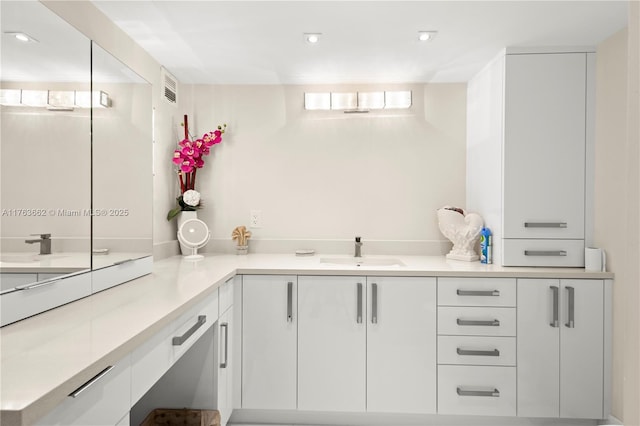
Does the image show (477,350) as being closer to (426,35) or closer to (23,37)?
(426,35)

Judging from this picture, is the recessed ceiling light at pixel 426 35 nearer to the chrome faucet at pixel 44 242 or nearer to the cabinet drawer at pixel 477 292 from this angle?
the cabinet drawer at pixel 477 292

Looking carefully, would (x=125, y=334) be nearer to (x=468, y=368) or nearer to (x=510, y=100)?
(x=468, y=368)


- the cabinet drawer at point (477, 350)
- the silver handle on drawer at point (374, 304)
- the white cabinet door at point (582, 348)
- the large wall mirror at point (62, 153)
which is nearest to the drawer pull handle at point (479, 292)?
the cabinet drawer at point (477, 350)

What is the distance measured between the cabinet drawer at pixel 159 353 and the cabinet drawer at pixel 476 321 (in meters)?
1.33

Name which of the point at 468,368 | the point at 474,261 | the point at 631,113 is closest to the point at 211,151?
the point at 474,261

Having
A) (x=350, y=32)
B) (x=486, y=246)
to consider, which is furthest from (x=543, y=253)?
(x=350, y=32)

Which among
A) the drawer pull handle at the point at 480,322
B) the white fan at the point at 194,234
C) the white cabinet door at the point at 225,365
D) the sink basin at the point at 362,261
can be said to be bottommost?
the white cabinet door at the point at 225,365

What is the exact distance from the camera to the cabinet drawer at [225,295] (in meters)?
2.04

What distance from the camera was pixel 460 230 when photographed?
2.66 meters

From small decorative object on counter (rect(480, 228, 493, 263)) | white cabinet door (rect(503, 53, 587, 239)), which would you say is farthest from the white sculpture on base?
white cabinet door (rect(503, 53, 587, 239))

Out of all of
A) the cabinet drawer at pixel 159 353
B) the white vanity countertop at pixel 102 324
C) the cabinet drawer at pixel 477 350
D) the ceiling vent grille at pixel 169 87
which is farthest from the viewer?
the ceiling vent grille at pixel 169 87

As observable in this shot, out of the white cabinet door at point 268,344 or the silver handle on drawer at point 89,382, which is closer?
the silver handle on drawer at point 89,382

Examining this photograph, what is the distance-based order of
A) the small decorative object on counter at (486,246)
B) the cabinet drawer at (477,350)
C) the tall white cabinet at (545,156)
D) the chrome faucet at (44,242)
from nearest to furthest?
the chrome faucet at (44,242) < the cabinet drawer at (477,350) < the tall white cabinet at (545,156) < the small decorative object on counter at (486,246)

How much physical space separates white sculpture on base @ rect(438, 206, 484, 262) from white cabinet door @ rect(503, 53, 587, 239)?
→ 32 centimetres
